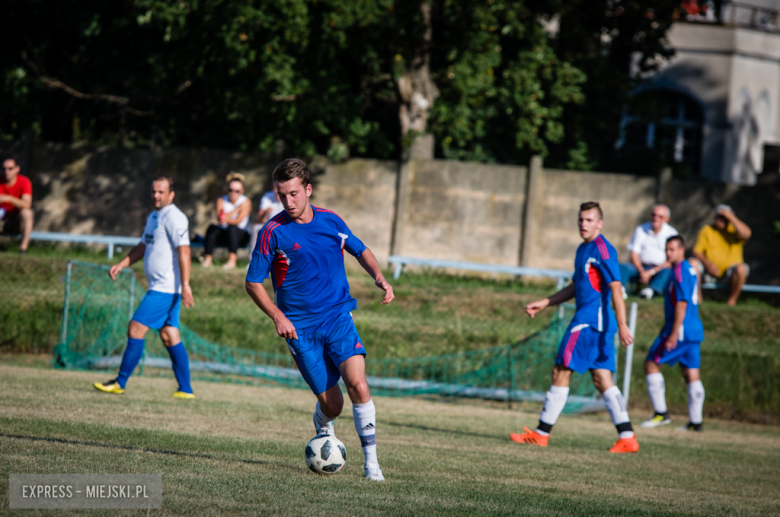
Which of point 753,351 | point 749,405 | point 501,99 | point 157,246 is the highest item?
point 501,99

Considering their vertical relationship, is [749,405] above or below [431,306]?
below

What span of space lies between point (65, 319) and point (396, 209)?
A: 23.7 feet

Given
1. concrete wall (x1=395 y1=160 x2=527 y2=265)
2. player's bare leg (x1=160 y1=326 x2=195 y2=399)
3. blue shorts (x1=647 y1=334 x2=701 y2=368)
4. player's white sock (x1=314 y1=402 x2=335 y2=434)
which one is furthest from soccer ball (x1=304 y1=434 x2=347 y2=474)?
concrete wall (x1=395 y1=160 x2=527 y2=265)

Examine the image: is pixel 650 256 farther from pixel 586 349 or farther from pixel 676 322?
pixel 586 349

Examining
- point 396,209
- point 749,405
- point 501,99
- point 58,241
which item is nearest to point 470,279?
point 396,209

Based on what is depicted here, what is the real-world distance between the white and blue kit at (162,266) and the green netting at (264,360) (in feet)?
9.18

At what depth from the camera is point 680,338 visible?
9.70 metres

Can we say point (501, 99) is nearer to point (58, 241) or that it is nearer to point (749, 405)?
point (749, 405)

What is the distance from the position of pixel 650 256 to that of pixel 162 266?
8338 mm

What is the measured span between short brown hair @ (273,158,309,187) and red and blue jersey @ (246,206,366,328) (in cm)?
31

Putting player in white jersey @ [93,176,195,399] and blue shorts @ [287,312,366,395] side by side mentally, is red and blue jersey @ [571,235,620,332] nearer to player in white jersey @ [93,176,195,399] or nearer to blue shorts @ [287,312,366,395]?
blue shorts @ [287,312,366,395]

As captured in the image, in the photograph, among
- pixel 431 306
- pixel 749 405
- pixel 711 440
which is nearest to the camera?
pixel 711 440

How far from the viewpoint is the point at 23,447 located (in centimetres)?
497

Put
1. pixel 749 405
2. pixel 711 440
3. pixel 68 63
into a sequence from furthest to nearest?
1. pixel 68 63
2. pixel 749 405
3. pixel 711 440
